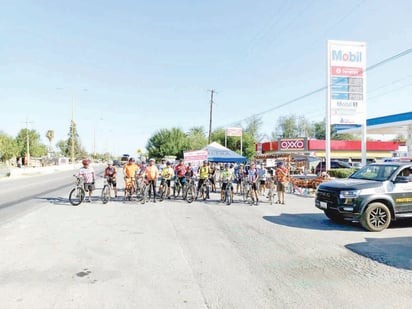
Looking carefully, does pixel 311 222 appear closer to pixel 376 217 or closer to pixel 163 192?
pixel 376 217

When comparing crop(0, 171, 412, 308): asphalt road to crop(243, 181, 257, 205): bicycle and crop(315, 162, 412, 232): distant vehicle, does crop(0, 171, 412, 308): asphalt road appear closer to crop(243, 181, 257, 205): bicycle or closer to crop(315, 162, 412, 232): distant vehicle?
crop(315, 162, 412, 232): distant vehicle

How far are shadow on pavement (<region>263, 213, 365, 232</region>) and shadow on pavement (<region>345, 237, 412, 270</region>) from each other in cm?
120

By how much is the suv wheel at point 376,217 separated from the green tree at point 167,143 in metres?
52.2

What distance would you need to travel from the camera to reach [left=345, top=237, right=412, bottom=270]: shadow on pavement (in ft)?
19.4

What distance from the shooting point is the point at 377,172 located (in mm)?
9625

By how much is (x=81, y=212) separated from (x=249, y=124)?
289 feet

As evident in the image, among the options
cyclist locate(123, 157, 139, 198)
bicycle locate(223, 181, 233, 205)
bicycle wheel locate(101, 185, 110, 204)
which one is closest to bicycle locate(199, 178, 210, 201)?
bicycle locate(223, 181, 233, 205)

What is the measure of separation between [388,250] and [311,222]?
309 cm

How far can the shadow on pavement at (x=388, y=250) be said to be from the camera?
232 inches

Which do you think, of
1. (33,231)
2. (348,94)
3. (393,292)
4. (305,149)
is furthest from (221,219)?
Answer: (305,149)

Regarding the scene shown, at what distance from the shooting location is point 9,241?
700cm

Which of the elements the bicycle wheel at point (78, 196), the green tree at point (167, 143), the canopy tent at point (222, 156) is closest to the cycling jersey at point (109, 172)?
the bicycle wheel at point (78, 196)

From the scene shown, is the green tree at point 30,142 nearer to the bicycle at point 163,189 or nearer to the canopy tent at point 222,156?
the canopy tent at point 222,156

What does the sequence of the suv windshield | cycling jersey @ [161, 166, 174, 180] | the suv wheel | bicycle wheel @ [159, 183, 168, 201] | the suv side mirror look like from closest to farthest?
the suv wheel
the suv side mirror
the suv windshield
bicycle wheel @ [159, 183, 168, 201]
cycling jersey @ [161, 166, 174, 180]
